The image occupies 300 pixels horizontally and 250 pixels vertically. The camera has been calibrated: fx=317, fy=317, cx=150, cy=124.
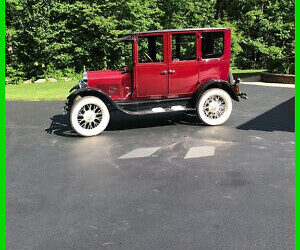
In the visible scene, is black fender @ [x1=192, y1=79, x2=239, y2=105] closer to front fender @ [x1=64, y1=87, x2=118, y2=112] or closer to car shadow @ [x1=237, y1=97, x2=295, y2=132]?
car shadow @ [x1=237, y1=97, x2=295, y2=132]

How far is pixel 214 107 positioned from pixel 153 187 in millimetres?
4100

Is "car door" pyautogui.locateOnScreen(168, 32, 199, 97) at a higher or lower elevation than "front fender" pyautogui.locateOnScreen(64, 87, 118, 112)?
higher

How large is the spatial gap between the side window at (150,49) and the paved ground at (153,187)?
1.71 m

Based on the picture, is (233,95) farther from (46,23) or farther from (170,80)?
(46,23)

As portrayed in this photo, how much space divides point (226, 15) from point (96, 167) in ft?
80.2

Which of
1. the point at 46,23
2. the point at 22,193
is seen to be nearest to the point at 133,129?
the point at 22,193

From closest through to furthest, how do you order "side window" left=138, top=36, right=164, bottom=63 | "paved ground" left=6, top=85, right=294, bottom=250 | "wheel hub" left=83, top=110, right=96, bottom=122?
1. "paved ground" left=6, top=85, right=294, bottom=250
2. "wheel hub" left=83, top=110, right=96, bottom=122
3. "side window" left=138, top=36, right=164, bottom=63

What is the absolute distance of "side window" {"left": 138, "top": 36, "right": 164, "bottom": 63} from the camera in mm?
7625

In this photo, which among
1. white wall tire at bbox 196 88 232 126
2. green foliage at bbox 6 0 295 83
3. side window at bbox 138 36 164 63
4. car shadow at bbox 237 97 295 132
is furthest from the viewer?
green foliage at bbox 6 0 295 83

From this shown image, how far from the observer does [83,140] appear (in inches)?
277

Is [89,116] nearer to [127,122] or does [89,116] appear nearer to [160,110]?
[127,122]

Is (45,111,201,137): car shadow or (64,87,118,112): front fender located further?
(45,111,201,137): car shadow

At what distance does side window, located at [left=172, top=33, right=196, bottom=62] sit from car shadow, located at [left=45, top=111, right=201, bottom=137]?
5.64 ft

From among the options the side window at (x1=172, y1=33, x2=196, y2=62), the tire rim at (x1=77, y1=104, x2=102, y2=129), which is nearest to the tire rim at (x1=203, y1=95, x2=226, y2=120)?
the side window at (x1=172, y1=33, x2=196, y2=62)
